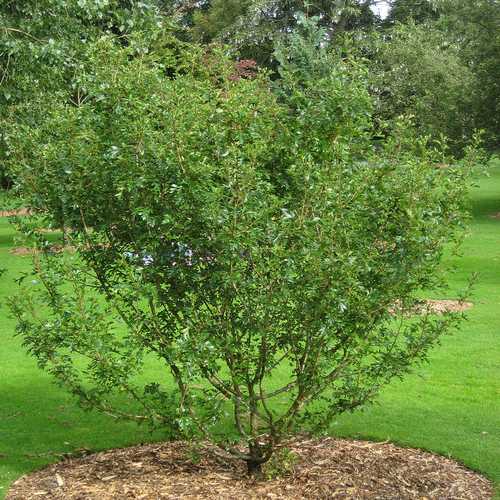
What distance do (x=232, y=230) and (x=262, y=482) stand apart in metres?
2.45

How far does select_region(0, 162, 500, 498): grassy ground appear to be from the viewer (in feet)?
27.6

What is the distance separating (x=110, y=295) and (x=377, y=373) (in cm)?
234

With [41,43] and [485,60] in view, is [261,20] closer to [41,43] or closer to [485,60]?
[485,60]

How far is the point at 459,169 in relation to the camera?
7.03m

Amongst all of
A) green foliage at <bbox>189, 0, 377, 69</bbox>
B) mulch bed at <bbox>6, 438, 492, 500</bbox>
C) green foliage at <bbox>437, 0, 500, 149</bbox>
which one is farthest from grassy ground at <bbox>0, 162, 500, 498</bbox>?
green foliage at <bbox>189, 0, 377, 69</bbox>

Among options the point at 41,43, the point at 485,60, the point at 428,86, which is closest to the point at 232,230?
the point at 41,43

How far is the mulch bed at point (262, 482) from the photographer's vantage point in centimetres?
699

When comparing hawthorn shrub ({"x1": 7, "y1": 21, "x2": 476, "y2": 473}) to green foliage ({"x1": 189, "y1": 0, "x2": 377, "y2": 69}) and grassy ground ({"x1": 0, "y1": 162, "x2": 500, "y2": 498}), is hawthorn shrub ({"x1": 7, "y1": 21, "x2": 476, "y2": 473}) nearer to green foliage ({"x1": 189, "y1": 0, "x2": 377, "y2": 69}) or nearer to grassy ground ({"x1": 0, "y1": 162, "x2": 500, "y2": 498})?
grassy ground ({"x1": 0, "y1": 162, "x2": 500, "y2": 498})

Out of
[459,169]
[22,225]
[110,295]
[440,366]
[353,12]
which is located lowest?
[440,366]

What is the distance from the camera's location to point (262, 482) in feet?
23.7

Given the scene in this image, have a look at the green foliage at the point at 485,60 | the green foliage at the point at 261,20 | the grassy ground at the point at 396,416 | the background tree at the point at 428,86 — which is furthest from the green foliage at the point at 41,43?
the green foliage at the point at 261,20

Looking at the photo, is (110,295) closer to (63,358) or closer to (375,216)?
(63,358)

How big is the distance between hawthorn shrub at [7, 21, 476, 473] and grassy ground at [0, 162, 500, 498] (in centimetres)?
96

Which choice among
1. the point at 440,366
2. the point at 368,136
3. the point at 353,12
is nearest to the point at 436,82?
the point at 353,12
